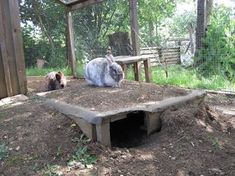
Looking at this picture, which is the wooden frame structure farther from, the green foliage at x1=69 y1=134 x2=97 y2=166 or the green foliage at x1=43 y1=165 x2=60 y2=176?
the green foliage at x1=43 y1=165 x2=60 y2=176

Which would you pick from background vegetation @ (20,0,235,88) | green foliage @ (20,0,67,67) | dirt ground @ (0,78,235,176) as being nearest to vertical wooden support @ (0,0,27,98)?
dirt ground @ (0,78,235,176)

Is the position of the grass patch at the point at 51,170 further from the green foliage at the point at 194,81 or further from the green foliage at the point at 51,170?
the green foliage at the point at 194,81

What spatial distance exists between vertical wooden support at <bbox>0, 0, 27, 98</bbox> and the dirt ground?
143cm

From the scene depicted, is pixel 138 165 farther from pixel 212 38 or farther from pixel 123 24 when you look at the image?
pixel 123 24

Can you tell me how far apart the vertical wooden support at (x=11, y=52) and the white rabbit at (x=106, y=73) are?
4.21ft

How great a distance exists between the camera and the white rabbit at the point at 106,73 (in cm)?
423

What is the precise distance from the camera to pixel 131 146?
3.35 metres

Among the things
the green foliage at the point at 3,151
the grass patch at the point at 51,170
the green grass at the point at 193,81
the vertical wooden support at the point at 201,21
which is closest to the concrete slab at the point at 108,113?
the grass patch at the point at 51,170

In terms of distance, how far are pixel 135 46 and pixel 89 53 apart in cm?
341

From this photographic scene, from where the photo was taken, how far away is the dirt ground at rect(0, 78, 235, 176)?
2.69m

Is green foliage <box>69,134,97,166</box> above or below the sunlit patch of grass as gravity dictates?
below

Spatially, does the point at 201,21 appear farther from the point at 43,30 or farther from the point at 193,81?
the point at 43,30

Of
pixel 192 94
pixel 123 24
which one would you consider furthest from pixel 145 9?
pixel 192 94

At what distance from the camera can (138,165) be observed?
273 centimetres
